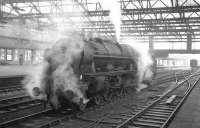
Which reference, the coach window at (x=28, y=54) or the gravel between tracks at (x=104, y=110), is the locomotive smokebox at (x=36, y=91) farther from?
the coach window at (x=28, y=54)

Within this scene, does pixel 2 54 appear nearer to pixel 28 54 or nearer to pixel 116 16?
pixel 28 54

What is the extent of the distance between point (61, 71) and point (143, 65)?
7.88 meters

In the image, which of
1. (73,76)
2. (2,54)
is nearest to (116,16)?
(73,76)

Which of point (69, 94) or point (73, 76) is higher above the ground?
point (73, 76)

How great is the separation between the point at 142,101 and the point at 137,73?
2.78 metres

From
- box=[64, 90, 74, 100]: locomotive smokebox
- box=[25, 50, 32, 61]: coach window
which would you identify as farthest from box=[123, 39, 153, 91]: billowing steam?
box=[25, 50, 32, 61]: coach window

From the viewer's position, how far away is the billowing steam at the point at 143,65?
566 inches

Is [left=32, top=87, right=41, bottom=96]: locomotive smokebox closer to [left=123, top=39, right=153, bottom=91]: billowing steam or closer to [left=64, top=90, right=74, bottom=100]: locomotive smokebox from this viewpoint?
[left=64, top=90, right=74, bottom=100]: locomotive smokebox

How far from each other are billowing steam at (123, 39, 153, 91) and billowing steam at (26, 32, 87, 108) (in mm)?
6500

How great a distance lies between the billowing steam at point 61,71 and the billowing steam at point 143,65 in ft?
21.3

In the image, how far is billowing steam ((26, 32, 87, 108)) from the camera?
8.01 m

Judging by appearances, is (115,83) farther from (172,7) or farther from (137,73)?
(172,7)

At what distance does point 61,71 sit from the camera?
26.5ft

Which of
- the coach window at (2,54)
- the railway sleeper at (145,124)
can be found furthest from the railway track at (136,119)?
the coach window at (2,54)
